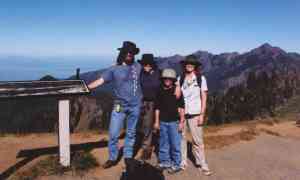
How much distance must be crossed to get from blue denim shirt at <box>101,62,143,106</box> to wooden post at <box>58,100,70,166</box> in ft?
2.99

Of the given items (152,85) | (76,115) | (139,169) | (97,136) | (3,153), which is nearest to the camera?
(139,169)

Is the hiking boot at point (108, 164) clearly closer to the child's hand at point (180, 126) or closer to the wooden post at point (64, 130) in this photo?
the wooden post at point (64, 130)

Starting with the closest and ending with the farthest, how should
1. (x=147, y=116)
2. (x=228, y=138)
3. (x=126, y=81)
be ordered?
(x=126, y=81)
(x=147, y=116)
(x=228, y=138)

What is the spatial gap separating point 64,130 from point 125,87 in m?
1.40

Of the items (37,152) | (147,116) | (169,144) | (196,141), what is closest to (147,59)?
(147,116)

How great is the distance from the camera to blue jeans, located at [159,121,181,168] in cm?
659

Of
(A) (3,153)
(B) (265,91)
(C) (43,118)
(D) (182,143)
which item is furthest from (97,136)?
(B) (265,91)

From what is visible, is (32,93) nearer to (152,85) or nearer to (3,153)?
(152,85)

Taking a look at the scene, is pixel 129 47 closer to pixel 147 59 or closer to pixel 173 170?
pixel 147 59

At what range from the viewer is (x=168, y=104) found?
6.46 m

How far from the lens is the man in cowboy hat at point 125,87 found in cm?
647

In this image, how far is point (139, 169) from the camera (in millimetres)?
5402

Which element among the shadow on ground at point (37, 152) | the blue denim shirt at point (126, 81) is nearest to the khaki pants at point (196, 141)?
the blue denim shirt at point (126, 81)

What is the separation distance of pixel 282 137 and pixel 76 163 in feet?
20.4
